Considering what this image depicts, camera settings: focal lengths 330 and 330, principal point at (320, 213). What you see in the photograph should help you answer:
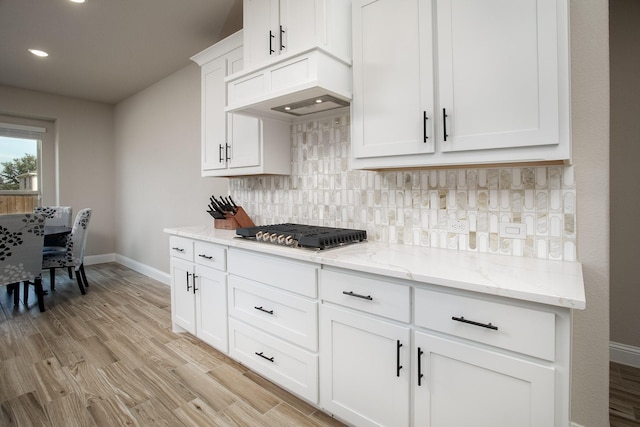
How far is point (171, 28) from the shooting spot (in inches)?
128

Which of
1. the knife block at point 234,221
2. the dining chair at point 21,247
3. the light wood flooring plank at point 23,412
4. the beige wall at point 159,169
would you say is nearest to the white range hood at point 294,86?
the knife block at point 234,221

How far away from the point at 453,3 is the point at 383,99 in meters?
0.51

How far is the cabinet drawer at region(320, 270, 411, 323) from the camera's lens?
1.40m

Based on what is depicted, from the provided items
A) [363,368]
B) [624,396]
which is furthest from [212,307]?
[624,396]

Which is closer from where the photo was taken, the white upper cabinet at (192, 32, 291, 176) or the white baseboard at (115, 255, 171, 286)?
the white upper cabinet at (192, 32, 291, 176)

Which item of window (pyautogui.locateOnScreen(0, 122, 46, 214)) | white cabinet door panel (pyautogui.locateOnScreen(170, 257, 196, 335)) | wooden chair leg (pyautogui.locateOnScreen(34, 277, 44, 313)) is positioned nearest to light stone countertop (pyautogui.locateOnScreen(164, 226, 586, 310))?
white cabinet door panel (pyautogui.locateOnScreen(170, 257, 196, 335))

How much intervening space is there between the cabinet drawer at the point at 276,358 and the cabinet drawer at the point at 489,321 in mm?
739

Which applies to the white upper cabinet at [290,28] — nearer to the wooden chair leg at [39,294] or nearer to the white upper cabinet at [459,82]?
the white upper cabinet at [459,82]

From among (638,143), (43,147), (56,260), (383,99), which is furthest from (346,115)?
(43,147)

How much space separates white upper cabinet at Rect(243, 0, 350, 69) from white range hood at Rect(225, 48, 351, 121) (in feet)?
0.18

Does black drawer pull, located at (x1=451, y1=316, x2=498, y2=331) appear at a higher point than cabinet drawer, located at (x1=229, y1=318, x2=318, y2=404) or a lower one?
higher

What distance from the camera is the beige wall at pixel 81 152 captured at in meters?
5.00

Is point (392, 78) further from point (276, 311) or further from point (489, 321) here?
point (276, 311)

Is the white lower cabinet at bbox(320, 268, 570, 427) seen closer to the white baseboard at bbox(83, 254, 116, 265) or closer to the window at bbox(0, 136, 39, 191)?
the white baseboard at bbox(83, 254, 116, 265)
